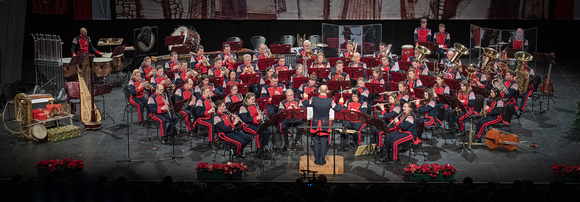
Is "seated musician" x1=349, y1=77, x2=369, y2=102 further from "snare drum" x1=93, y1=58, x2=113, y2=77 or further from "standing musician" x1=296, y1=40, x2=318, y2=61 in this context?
"snare drum" x1=93, y1=58, x2=113, y2=77

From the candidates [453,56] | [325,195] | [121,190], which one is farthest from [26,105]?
[453,56]

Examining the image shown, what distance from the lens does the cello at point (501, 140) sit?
12180 mm

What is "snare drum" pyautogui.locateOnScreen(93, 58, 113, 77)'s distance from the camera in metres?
17.1

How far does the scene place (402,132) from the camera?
451 inches

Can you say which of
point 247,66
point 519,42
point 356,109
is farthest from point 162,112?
point 519,42

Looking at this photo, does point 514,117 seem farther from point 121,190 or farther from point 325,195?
point 121,190

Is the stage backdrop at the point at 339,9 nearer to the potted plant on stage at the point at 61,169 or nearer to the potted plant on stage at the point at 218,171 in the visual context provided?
the potted plant on stage at the point at 61,169

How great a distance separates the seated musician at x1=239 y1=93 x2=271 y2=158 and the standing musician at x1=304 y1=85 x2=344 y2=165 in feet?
3.87

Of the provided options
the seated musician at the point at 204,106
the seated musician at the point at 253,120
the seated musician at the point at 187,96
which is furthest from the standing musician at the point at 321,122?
the seated musician at the point at 187,96

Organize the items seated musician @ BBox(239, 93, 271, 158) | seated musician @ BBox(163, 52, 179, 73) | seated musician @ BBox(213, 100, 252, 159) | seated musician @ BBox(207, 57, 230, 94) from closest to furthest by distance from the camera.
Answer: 1. seated musician @ BBox(213, 100, 252, 159)
2. seated musician @ BBox(239, 93, 271, 158)
3. seated musician @ BBox(207, 57, 230, 94)
4. seated musician @ BBox(163, 52, 179, 73)

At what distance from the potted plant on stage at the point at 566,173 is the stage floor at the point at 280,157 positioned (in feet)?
1.06

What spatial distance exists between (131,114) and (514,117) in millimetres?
9712

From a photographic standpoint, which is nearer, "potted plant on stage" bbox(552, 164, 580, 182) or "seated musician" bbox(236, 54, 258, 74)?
"potted plant on stage" bbox(552, 164, 580, 182)

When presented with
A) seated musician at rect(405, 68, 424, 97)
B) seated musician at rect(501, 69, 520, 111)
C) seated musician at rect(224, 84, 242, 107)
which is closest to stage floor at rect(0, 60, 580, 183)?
seated musician at rect(501, 69, 520, 111)
